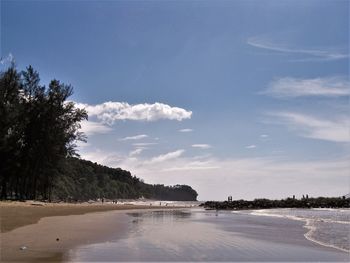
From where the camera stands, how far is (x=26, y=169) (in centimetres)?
5441

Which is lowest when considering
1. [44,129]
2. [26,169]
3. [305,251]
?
[305,251]

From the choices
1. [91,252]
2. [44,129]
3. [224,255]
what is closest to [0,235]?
[91,252]

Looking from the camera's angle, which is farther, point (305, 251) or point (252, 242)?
point (252, 242)

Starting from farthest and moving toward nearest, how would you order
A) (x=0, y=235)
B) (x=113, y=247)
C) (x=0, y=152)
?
(x=0, y=152) → (x=0, y=235) → (x=113, y=247)

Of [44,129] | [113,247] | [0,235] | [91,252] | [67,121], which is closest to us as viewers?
[91,252]

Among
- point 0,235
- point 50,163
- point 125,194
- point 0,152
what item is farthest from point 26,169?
point 125,194

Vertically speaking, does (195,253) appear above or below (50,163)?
below

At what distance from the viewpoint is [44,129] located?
53.8m

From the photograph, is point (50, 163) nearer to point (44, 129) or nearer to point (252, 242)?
point (44, 129)

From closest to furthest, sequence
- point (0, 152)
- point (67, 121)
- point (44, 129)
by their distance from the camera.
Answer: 1. point (0, 152)
2. point (44, 129)
3. point (67, 121)

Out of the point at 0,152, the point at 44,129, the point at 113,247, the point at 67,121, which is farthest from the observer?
the point at 67,121

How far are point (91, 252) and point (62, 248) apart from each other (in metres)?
1.19

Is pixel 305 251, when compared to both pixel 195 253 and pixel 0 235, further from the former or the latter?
pixel 0 235

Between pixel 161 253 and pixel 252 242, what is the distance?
522 cm
